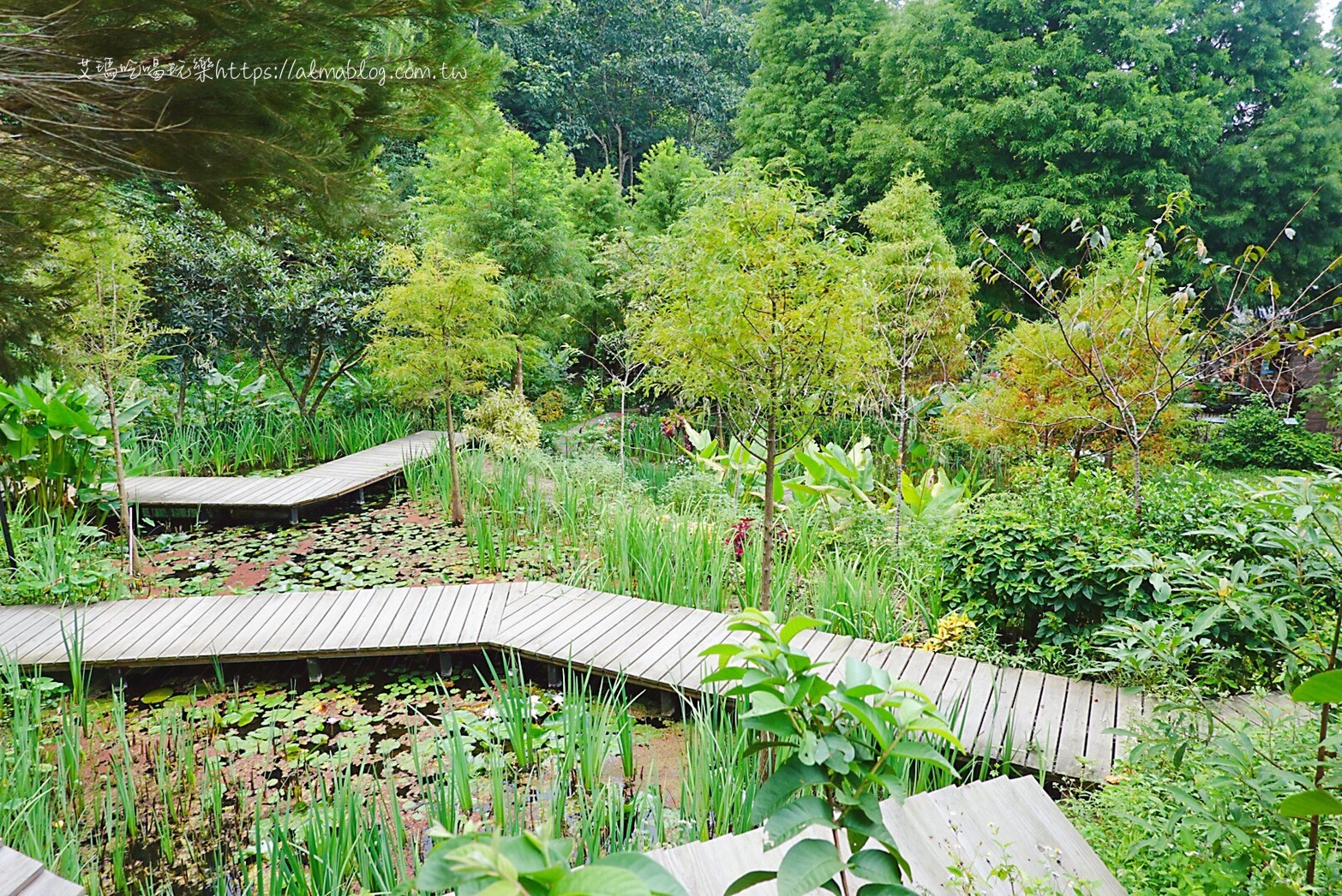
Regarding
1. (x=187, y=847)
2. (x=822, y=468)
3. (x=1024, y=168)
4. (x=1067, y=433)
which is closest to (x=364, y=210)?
(x=187, y=847)

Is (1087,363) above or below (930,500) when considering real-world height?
above

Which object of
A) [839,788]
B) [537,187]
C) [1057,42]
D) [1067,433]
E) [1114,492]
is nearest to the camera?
[839,788]

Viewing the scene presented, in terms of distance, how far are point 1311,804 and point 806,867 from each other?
0.61 m

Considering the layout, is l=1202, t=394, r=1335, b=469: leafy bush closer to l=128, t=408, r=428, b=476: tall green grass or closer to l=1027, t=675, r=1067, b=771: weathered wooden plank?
l=1027, t=675, r=1067, b=771: weathered wooden plank

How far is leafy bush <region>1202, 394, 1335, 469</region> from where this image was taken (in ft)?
29.9

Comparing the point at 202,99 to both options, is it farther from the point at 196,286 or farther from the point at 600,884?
the point at 196,286

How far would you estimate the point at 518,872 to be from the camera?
0.55 m

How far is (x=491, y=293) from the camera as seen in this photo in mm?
5375

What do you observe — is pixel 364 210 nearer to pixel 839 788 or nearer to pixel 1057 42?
pixel 839 788

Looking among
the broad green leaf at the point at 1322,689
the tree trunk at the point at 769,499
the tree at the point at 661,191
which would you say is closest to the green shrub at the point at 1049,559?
the tree trunk at the point at 769,499

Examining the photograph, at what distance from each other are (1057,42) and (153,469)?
11444 mm

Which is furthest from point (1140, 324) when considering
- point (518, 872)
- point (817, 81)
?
point (817, 81)

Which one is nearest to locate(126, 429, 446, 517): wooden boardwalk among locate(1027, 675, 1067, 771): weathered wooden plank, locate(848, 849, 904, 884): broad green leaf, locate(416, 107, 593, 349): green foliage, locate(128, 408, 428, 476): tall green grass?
locate(128, 408, 428, 476): tall green grass

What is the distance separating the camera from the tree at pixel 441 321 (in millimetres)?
5301
